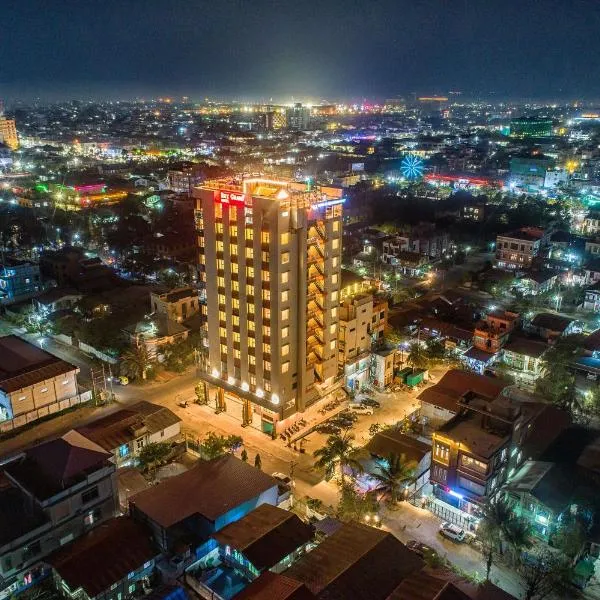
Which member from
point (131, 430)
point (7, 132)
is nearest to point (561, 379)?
point (131, 430)

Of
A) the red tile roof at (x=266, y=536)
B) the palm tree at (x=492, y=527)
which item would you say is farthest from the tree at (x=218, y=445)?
the palm tree at (x=492, y=527)

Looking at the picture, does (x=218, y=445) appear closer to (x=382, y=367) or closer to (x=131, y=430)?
(x=131, y=430)

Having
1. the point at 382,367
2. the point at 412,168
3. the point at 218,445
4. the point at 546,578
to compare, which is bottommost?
the point at 546,578

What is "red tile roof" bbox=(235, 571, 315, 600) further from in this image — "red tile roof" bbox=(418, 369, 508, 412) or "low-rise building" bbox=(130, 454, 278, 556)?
"red tile roof" bbox=(418, 369, 508, 412)

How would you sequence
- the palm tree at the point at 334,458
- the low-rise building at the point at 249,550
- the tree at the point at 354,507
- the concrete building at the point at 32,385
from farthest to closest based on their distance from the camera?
the concrete building at the point at 32,385 → the palm tree at the point at 334,458 → the tree at the point at 354,507 → the low-rise building at the point at 249,550

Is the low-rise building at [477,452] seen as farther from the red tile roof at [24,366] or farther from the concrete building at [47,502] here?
the red tile roof at [24,366]

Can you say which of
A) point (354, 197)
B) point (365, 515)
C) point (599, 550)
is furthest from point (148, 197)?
point (599, 550)
